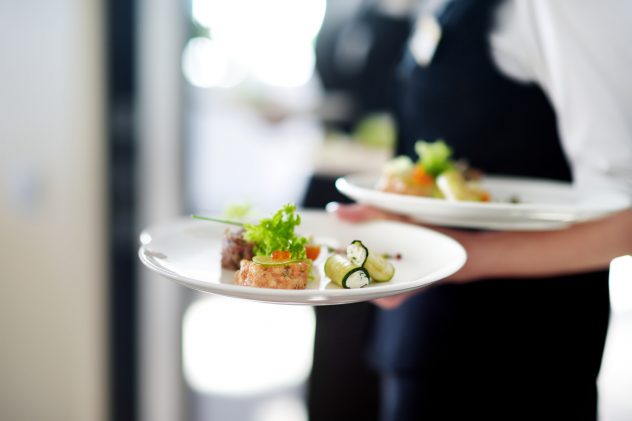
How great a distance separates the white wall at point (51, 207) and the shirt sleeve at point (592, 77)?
151 centimetres

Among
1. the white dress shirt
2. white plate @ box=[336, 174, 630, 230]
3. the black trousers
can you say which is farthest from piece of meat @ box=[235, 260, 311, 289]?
the black trousers

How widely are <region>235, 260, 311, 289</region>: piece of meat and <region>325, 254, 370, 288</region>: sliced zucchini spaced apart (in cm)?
4

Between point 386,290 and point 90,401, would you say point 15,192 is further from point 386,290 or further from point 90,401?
point 386,290

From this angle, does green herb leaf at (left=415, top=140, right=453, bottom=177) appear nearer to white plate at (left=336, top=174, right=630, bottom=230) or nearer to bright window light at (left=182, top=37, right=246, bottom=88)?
white plate at (left=336, top=174, right=630, bottom=230)

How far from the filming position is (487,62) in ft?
3.72

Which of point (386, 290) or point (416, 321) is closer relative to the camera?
point (386, 290)

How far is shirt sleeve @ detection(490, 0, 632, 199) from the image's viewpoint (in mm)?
852

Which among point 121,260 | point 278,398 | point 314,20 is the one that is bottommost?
point 278,398

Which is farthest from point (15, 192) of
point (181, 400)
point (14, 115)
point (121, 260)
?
point (181, 400)

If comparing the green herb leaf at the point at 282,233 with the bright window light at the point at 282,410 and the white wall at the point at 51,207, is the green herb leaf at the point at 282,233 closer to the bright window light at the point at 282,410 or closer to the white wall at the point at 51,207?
the white wall at the point at 51,207

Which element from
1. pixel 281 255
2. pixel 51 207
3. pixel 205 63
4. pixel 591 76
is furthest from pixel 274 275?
pixel 205 63

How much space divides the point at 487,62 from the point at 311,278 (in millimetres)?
654

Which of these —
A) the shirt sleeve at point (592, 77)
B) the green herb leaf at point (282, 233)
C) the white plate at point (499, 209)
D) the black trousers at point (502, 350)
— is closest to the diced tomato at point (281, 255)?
the green herb leaf at point (282, 233)

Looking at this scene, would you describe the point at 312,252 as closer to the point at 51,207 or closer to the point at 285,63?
the point at 51,207
